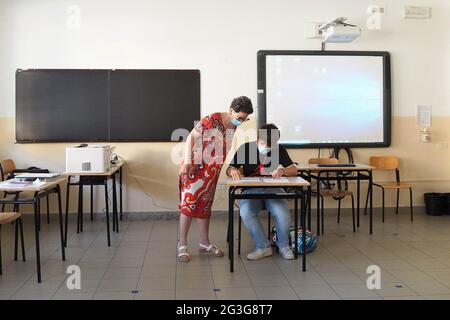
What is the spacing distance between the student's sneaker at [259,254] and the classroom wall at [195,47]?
191 cm

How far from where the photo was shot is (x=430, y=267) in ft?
12.4

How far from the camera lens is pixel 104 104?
5730 mm

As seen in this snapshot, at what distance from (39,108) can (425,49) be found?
15.4 ft

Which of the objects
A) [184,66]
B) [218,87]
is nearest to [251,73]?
[218,87]

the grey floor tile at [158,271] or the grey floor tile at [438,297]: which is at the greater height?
the grey floor tile at [158,271]

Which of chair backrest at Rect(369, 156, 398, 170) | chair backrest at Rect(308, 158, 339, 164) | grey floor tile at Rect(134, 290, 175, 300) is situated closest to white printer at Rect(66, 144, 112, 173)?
grey floor tile at Rect(134, 290, 175, 300)

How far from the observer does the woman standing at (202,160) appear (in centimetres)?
400

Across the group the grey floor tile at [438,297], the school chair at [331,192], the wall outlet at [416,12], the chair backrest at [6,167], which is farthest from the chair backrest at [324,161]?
the chair backrest at [6,167]

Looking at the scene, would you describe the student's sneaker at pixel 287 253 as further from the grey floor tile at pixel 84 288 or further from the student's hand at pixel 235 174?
the grey floor tile at pixel 84 288

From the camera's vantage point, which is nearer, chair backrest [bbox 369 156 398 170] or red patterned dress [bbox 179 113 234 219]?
red patterned dress [bbox 179 113 234 219]

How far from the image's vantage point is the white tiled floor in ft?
10.6

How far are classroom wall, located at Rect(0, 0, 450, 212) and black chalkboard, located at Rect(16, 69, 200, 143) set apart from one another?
3.9 inches

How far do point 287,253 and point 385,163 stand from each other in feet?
8.07

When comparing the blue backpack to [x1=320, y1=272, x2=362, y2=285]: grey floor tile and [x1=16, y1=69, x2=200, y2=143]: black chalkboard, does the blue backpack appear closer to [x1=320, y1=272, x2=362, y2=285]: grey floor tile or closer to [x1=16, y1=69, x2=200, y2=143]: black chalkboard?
[x1=320, y1=272, x2=362, y2=285]: grey floor tile
